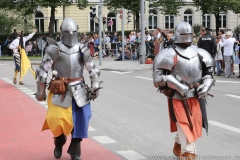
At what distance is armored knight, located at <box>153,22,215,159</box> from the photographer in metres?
6.78

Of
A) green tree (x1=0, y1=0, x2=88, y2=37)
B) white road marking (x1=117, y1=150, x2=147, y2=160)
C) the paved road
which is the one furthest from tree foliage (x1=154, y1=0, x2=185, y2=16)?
white road marking (x1=117, y1=150, x2=147, y2=160)

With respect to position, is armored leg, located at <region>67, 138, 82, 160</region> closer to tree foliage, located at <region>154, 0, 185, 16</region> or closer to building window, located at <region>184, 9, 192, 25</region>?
tree foliage, located at <region>154, 0, 185, 16</region>

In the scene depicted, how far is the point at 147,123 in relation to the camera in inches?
420

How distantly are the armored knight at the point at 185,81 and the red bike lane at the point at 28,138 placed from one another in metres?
1.23

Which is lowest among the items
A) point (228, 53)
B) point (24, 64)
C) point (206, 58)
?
point (24, 64)

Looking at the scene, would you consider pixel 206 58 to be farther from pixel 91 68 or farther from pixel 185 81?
pixel 91 68

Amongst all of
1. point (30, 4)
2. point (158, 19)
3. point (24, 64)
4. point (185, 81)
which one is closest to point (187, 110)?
point (185, 81)

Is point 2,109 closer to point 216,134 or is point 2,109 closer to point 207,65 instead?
point 216,134

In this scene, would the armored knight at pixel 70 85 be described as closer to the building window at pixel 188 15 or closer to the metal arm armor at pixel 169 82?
the metal arm armor at pixel 169 82

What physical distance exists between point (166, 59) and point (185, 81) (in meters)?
0.35

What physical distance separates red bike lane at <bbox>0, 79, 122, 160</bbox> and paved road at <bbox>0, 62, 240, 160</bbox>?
0.31 m

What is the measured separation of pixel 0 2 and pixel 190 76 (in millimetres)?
35961

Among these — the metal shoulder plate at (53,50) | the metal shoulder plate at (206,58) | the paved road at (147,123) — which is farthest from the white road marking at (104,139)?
the metal shoulder plate at (206,58)

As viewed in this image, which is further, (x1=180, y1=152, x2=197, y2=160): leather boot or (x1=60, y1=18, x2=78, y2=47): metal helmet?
(x1=60, y1=18, x2=78, y2=47): metal helmet
